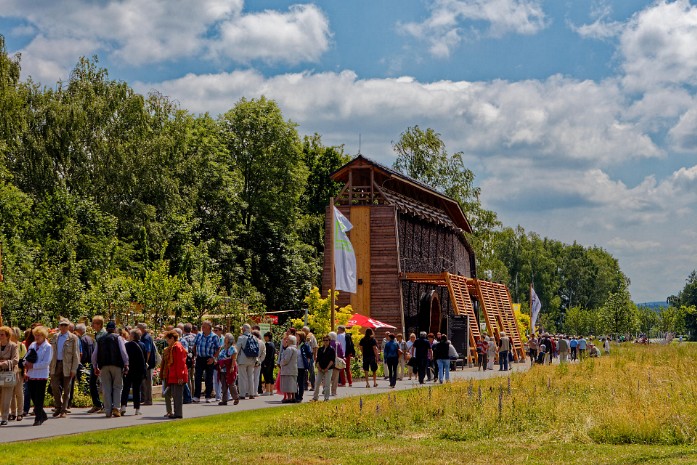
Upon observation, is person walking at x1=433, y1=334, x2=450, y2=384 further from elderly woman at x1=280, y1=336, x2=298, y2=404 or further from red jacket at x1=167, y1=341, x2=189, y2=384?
red jacket at x1=167, y1=341, x2=189, y2=384

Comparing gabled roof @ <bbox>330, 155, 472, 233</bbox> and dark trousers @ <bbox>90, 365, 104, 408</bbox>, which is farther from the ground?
gabled roof @ <bbox>330, 155, 472, 233</bbox>

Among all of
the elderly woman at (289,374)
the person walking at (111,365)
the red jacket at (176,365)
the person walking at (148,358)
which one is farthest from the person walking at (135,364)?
the elderly woman at (289,374)

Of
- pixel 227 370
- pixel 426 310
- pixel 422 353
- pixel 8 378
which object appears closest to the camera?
pixel 8 378

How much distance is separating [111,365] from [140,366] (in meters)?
1.10

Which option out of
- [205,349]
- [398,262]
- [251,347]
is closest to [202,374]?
[205,349]

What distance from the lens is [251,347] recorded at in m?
24.5

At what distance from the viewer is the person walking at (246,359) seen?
80.3ft

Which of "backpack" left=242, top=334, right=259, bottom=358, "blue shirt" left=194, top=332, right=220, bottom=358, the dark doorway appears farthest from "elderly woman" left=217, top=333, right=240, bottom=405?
the dark doorway

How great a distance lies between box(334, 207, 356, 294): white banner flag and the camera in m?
31.9

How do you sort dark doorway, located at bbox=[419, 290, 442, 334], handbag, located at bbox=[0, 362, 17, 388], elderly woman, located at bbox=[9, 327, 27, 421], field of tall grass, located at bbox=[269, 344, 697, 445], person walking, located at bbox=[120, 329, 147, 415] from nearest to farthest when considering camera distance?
field of tall grass, located at bbox=[269, 344, 697, 445] < handbag, located at bbox=[0, 362, 17, 388] < elderly woman, located at bbox=[9, 327, 27, 421] < person walking, located at bbox=[120, 329, 147, 415] < dark doorway, located at bbox=[419, 290, 442, 334]

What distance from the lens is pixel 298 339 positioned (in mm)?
26062

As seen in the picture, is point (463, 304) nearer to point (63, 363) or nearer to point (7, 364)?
point (63, 363)

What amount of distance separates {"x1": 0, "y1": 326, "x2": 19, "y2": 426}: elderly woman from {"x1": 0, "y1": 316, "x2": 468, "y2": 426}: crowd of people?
2 cm

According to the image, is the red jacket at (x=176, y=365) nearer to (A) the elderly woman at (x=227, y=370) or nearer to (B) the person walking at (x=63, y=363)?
(B) the person walking at (x=63, y=363)
